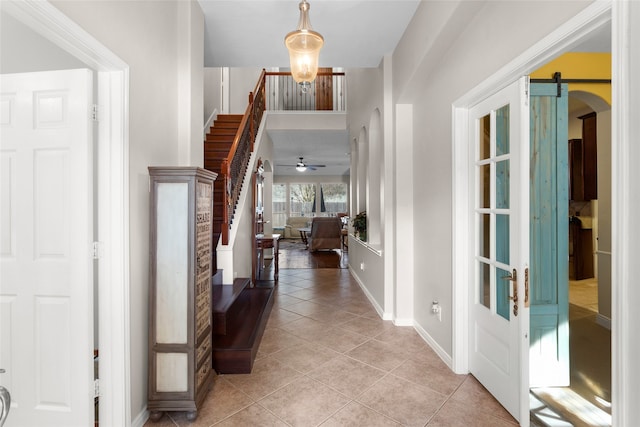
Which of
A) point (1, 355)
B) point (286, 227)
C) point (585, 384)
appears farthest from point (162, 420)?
point (286, 227)

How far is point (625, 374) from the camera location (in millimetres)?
1067

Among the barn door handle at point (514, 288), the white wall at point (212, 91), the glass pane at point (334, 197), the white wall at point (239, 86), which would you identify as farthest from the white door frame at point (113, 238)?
the glass pane at point (334, 197)

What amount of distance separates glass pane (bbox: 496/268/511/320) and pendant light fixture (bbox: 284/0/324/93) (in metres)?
1.89

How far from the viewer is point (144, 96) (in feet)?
6.38

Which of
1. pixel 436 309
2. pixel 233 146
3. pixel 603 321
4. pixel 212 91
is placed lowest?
pixel 603 321

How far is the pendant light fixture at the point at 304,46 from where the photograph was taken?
6.59 ft

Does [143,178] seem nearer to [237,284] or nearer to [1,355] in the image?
[1,355]

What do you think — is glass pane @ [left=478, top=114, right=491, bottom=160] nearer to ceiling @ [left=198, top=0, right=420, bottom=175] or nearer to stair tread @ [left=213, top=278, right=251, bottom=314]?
ceiling @ [left=198, top=0, right=420, bottom=175]

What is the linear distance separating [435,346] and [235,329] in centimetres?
187

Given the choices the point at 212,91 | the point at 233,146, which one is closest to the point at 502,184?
the point at 233,146

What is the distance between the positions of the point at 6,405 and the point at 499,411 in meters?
2.49

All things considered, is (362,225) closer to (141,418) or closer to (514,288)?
(514,288)

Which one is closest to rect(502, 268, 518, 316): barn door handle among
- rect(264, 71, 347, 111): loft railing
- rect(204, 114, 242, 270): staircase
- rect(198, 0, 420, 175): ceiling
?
rect(198, 0, 420, 175): ceiling

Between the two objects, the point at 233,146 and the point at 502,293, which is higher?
the point at 233,146
